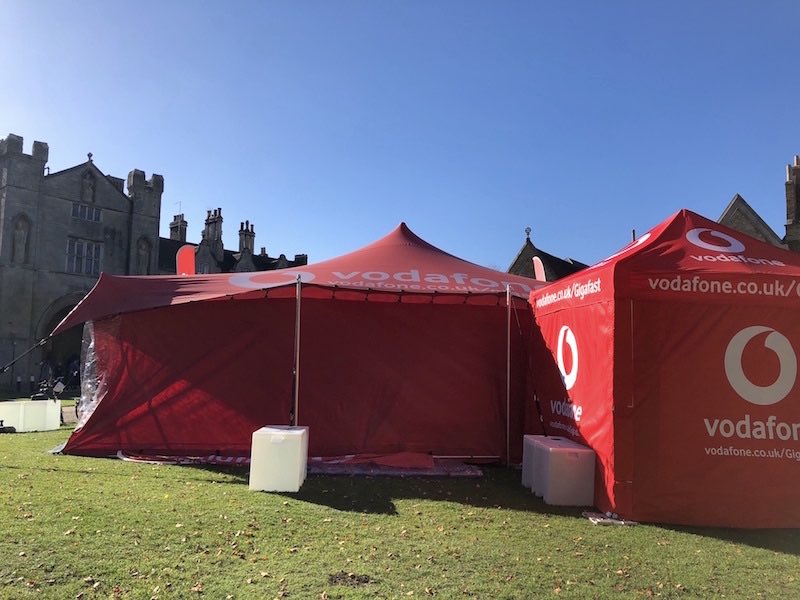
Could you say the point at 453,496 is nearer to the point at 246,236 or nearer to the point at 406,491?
the point at 406,491

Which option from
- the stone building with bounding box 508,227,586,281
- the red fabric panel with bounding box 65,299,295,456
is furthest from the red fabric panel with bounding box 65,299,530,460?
the stone building with bounding box 508,227,586,281

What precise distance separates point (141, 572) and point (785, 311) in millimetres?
5849

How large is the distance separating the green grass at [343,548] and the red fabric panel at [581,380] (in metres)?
0.73

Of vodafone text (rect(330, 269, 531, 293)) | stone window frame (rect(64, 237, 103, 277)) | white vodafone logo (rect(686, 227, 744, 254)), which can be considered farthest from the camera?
stone window frame (rect(64, 237, 103, 277))

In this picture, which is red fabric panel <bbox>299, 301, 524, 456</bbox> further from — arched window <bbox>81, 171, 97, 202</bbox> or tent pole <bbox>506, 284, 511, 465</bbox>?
arched window <bbox>81, 171, 97, 202</bbox>

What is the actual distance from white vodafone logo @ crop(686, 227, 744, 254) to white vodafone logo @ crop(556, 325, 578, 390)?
160cm

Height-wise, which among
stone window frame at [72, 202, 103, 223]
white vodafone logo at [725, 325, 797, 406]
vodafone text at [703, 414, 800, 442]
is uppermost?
stone window frame at [72, 202, 103, 223]

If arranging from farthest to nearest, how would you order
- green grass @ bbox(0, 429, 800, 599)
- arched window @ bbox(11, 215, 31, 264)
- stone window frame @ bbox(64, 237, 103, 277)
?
stone window frame @ bbox(64, 237, 103, 277) → arched window @ bbox(11, 215, 31, 264) → green grass @ bbox(0, 429, 800, 599)

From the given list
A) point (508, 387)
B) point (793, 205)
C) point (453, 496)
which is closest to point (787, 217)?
point (793, 205)

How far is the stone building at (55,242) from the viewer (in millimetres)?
30016

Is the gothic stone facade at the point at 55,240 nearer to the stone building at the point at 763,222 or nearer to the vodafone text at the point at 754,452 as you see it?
the stone building at the point at 763,222

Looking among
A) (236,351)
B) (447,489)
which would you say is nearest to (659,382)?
(447,489)

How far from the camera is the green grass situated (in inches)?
156

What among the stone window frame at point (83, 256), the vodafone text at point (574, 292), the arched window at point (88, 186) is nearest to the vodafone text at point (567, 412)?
the vodafone text at point (574, 292)
